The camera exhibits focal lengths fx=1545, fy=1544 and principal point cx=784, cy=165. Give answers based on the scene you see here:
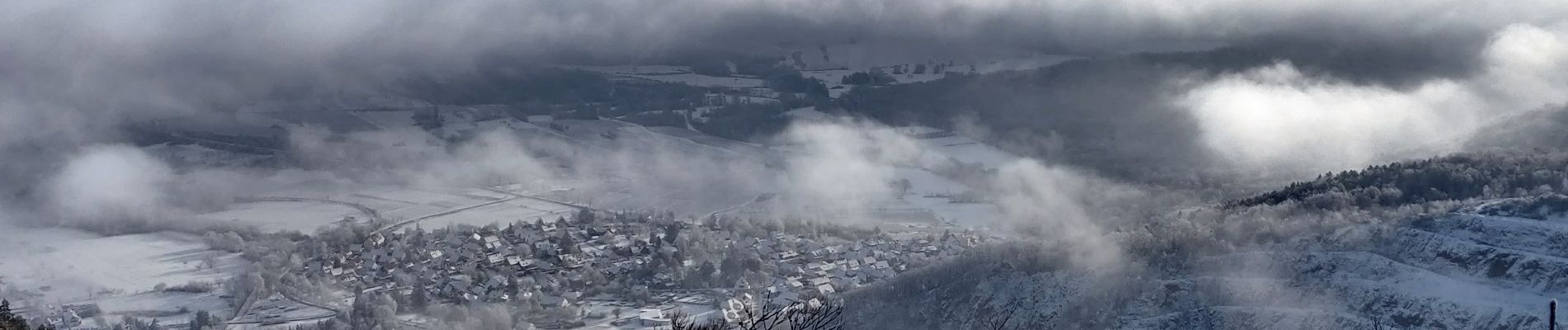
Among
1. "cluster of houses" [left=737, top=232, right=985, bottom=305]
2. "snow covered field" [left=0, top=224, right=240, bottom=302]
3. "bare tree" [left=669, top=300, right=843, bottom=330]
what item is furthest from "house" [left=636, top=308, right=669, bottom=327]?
"snow covered field" [left=0, top=224, right=240, bottom=302]

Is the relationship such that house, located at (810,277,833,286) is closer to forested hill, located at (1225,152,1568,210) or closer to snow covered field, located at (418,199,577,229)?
forested hill, located at (1225,152,1568,210)

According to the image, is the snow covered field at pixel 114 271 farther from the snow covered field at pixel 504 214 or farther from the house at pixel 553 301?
the house at pixel 553 301

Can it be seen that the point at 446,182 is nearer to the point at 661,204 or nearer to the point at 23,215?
the point at 661,204

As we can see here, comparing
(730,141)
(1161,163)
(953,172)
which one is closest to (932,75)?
(730,141)

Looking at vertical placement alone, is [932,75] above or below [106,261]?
above

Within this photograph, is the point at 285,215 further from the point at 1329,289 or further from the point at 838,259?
the point at 1329,289

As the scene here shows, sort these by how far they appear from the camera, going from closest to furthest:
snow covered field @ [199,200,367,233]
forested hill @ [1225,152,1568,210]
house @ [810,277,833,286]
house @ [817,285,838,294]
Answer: forested hill @ [1225,152,1568,210], house @ [817,285,838,294], house @ [810,277,833,286], snow covered field @ [199,200,367,233]
